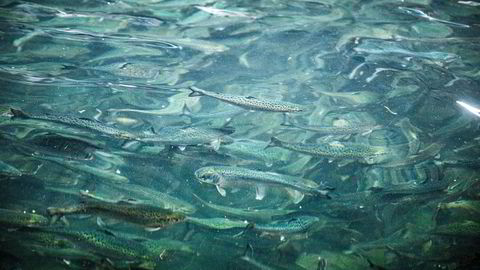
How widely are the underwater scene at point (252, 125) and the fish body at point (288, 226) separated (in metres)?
0.04

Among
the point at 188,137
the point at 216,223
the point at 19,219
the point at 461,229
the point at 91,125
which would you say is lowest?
the point at 461,229

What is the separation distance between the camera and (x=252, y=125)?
1091 cm

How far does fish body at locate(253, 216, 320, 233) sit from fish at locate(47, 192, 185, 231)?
4.59 ft

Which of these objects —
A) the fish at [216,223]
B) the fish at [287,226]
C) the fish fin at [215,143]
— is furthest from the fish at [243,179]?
the fish at [216,223]

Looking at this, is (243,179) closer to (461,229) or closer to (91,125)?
(91,125)

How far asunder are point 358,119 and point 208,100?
4.63m

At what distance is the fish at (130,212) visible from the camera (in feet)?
17.0

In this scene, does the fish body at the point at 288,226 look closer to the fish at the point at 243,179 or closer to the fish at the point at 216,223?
the fish at the point at 216,223

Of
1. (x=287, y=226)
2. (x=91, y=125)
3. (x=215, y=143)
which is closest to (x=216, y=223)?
(x=287, y=226)

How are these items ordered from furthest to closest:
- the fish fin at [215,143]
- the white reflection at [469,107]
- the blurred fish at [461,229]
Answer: the white reflection at [469,107] < the fish fin at [215,143] < the blurred fish at [461,229]

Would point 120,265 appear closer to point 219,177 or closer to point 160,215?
point 160,215

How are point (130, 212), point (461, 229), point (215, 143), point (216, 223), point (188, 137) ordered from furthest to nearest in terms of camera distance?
point (215, 143), point (188, 137), point (461, 229), point (216, 223), point (130, 212)

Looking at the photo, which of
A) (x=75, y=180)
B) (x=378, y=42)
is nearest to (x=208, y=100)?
(x=75, y=180)

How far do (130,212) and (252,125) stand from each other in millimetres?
6080
